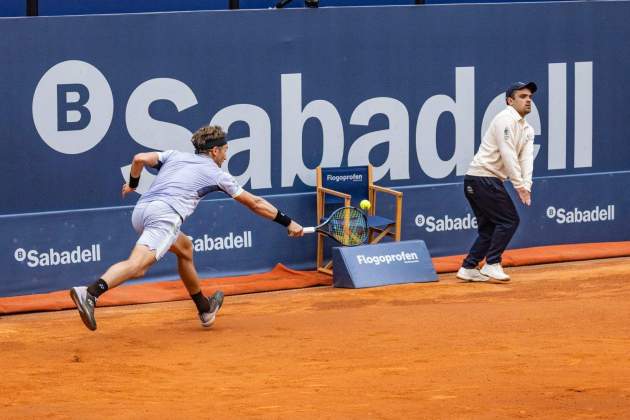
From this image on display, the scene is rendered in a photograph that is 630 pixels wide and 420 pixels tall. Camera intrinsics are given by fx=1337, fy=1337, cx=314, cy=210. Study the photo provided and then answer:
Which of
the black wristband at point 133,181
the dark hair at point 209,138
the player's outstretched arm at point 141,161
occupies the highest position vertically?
the dark hair at point 209,138

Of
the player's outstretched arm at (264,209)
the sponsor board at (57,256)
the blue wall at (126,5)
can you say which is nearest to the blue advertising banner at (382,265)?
the sponsor board at (57,256)

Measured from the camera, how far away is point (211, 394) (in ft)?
27.0

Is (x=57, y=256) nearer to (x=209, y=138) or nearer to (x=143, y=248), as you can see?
(x=143, y=248)

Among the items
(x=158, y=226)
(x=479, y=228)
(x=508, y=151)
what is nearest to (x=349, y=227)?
(x=479, y=228)

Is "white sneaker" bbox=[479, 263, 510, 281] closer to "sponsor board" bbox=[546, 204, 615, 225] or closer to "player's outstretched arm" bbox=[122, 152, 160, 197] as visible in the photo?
"sponsor board" bbox=[546, 204, 615, 225]

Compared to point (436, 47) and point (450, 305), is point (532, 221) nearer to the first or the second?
point (436, 47)

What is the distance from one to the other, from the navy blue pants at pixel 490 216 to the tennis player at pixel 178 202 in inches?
119

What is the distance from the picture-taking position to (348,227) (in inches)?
490

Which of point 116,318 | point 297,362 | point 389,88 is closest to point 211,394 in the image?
point 297,362

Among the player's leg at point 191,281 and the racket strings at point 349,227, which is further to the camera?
the racket strings at point 349,227

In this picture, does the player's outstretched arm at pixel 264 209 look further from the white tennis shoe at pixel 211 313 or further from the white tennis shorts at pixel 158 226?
the white tennis shoe at pixel 211 313

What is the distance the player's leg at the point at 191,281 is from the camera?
1016cm

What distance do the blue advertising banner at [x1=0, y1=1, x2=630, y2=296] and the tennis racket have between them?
796 millimetres

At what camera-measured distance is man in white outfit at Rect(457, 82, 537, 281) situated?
12.3 meters
